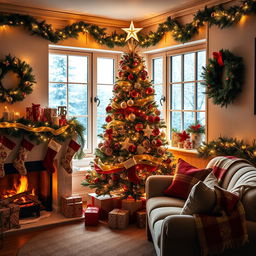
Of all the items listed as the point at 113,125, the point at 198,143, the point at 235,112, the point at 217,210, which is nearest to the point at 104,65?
the point at 113,125

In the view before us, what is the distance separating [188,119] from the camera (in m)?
4.96

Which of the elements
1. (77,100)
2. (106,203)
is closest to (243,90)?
(106,203)

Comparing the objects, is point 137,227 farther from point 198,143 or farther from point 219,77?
point 219,77

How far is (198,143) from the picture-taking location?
473cm

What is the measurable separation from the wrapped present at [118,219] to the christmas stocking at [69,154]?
2.81ft

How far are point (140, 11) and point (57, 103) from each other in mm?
1758

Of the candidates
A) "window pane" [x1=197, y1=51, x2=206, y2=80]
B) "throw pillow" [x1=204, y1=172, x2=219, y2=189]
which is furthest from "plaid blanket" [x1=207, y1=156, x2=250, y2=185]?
"window pane" [x1=197, y1=51, x2=206, y2=80]

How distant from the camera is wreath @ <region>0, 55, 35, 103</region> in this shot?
443 cm

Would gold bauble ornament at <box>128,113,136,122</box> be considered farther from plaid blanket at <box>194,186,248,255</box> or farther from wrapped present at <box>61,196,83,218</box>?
plaid blanket at <box>194,186,248,255</box>

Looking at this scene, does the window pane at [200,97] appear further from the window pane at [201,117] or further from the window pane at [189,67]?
the window pane at [189,67]

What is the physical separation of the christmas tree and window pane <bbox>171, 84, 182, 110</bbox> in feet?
2.06

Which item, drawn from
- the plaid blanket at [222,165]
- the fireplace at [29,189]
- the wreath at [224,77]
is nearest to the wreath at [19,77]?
the fireplace at [29,189]

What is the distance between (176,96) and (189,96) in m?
0.28

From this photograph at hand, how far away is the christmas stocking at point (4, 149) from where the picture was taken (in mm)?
4059
